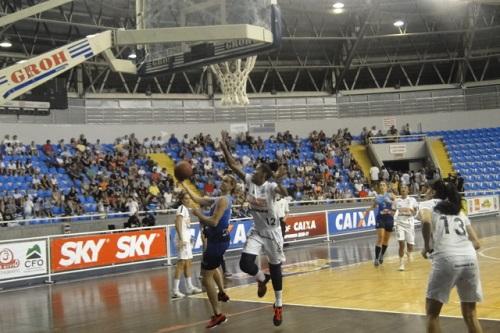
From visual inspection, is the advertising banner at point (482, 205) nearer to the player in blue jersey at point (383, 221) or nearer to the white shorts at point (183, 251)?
the player in blue jersey at point (383, 221)

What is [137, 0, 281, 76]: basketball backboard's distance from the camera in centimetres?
984

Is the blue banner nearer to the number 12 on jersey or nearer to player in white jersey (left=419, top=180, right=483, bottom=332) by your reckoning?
the number 12 on jersey

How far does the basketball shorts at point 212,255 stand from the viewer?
8.41 meters

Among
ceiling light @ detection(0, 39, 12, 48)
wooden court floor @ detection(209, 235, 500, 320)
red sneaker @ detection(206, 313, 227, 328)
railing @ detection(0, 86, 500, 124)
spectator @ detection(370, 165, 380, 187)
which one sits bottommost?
wooden court floor @ detection(209, 235, 500, 320)

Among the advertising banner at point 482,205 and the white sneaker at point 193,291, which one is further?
the advertising banner at point 482,205

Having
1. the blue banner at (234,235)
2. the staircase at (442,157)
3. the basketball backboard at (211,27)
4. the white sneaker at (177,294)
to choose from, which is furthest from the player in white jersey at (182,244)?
the staircase at (442,157)

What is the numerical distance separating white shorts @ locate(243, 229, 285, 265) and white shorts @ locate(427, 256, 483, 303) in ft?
9.32

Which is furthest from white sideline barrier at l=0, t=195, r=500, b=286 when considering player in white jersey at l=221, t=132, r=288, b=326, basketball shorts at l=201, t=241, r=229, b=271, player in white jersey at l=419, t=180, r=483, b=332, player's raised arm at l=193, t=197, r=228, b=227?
player in white jersey at l=419, t=180, r=483, b=332

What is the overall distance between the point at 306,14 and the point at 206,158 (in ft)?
34.4

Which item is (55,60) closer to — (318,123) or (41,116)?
(41,116)

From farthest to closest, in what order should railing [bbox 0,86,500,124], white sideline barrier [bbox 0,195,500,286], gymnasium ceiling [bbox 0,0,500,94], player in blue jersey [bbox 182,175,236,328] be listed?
1. railing [bbox 0,86,500,124]
2. gymnasium ceiling [bbox 0,0,500,94]
3. white sideline barrier [bbox 0,195,500,286]
4. player in blue jersey [bbox 182,175,236,328]

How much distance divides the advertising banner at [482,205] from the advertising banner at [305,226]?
33.2ft

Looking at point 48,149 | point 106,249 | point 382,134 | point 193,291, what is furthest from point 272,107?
point 193,291

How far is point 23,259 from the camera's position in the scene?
47.9 feet
